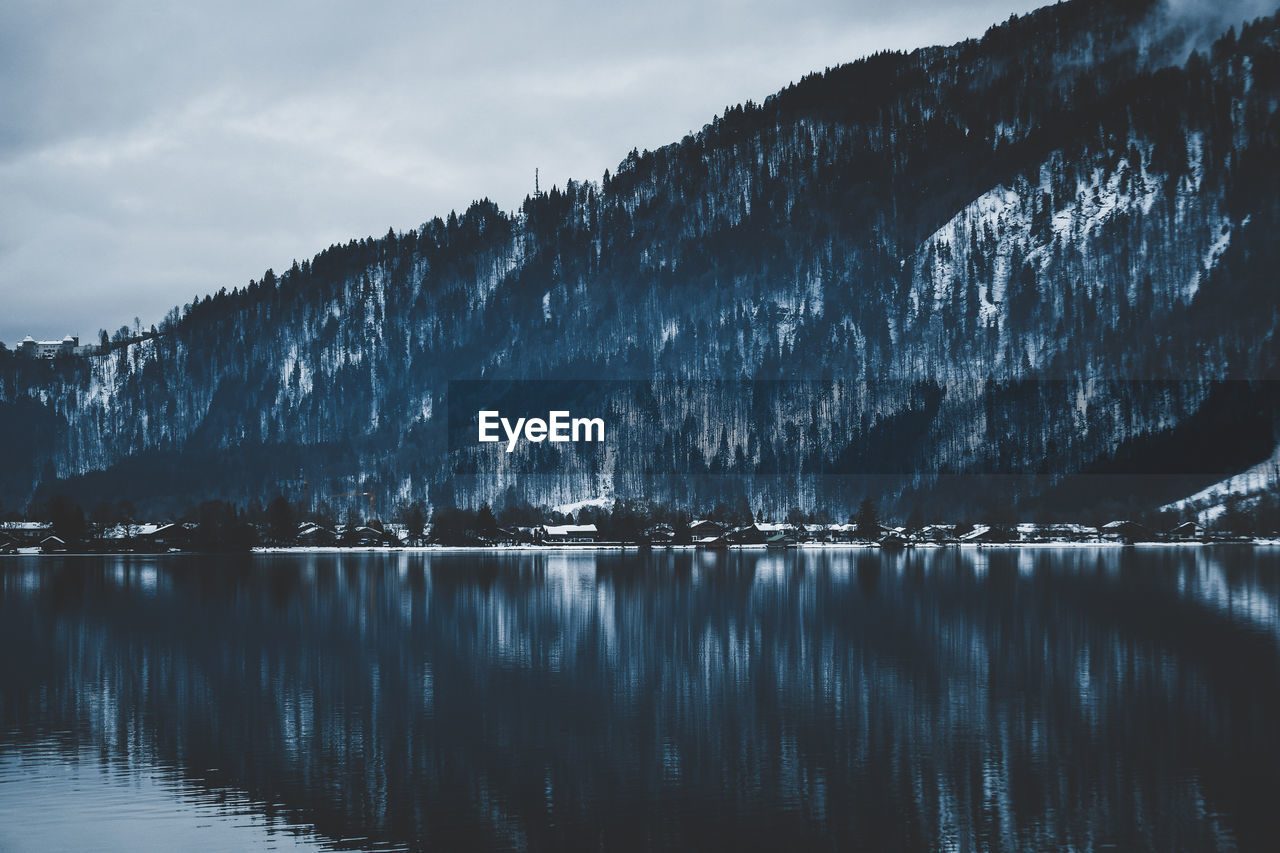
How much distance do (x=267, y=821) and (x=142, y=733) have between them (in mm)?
13001

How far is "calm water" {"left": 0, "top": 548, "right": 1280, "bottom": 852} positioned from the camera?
30.6 meters

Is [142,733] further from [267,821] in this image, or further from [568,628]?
[568,628]

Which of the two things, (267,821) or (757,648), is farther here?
(757,648)

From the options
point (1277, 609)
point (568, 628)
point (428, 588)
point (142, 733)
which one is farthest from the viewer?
point (428, 588)

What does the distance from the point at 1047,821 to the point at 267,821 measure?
19.4 meters

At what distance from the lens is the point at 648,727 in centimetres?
4172

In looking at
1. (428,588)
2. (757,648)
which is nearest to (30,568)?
(428,588)

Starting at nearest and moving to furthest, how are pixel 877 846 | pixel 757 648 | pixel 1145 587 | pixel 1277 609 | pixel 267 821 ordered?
pixel 877 846 → pixel 267 821 → pixel 757 648 → pixel 1277 609 → pixel 1145 587

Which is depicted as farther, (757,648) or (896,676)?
(757,648)

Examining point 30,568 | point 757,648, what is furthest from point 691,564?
point 757,648

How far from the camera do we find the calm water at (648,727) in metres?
30.6

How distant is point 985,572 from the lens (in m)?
128

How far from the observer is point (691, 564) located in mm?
156250

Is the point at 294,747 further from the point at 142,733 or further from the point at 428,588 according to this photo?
the point at 428,588
